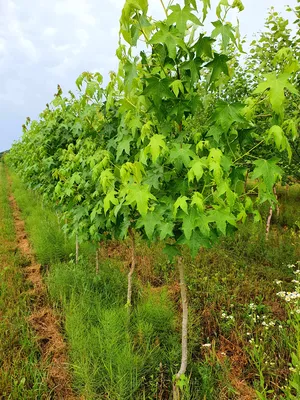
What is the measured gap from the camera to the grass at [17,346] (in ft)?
8.99

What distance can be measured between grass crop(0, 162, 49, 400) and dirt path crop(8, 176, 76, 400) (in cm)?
9

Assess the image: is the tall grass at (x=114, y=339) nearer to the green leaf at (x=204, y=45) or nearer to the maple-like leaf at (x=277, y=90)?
the maple-like leaf at (x=277, y=90)

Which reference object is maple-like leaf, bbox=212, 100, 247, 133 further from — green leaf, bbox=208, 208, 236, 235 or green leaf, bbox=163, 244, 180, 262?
green leaf, bbox=163, 244, 180, 262

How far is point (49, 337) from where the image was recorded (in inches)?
141

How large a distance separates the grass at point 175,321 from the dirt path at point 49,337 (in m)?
0.14

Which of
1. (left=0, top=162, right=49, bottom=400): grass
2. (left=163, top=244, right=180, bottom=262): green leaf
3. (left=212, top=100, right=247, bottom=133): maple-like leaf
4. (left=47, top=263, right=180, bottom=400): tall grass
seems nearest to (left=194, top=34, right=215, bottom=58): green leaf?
(left=212, top=100, right=247, bottom=133): maple-like leaf

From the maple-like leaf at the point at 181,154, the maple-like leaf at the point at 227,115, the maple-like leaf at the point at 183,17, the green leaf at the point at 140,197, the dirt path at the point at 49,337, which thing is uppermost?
the maple-like leaf at the point at 183,17

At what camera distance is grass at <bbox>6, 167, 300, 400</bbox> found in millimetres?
2734

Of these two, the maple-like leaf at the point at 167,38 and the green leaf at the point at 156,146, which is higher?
the maple-like leaf at the point at 167,38

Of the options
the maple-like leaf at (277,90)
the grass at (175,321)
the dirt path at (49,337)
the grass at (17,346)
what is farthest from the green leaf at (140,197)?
the grass at (17,346)

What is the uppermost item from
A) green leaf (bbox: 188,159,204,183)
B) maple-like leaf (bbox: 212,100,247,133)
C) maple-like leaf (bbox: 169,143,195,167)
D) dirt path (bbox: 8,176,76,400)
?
maple-like leaf (bbox: 212,100,247,133)

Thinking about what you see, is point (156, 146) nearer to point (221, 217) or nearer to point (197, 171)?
point (197, 171)

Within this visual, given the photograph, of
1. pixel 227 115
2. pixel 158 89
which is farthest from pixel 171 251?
pixel 158 89

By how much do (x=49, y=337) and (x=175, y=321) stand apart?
4.86 ft
